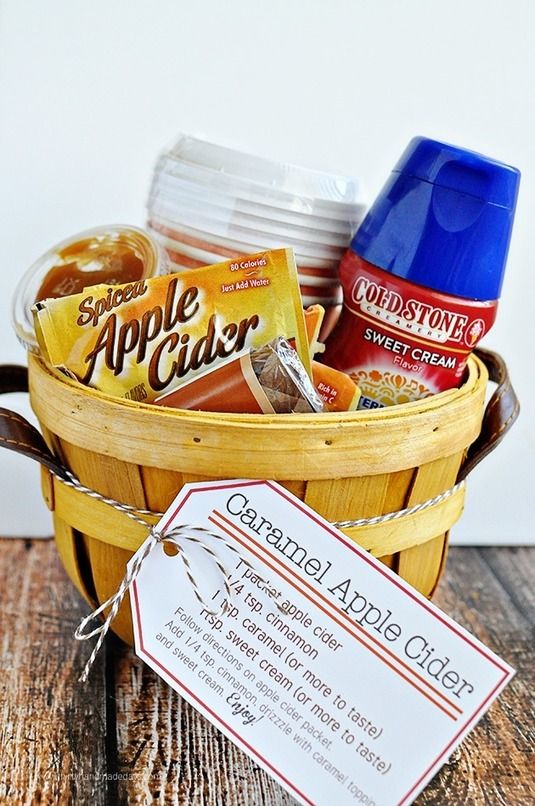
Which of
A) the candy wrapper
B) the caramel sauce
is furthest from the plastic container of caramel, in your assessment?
the candy wrapper

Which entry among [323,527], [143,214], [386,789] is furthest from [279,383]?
[143,214]

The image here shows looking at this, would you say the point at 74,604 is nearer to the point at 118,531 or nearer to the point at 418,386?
the point at 118,531

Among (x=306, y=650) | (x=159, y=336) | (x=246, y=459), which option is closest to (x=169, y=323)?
(x=159, y=336)

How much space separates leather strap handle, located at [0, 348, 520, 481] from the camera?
630mm

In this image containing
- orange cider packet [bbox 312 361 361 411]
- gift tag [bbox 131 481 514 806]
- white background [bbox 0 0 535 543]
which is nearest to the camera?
gift tag [bbox 131 481 514 806]

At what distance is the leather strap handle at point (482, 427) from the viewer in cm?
63

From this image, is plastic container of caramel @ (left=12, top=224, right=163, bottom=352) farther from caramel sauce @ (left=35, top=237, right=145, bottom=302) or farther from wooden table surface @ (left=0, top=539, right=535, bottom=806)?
wooden table surface @ (left=0, top=539, right=535, bottom=806)

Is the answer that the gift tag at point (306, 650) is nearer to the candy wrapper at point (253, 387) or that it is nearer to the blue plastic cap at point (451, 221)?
the candy wrapper at point (253, 387)

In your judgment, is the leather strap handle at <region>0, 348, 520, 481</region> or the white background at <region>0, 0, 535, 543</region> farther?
the white background at <region>0, 0, 535, 543</region>

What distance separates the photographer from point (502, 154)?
955 millimetres

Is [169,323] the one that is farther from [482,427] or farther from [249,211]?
[482,427]

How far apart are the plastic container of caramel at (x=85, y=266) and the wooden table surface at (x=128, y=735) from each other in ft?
0.89

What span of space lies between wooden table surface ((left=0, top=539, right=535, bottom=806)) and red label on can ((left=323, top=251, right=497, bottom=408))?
0.86 feet

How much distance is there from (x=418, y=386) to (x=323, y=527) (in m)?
0.15
